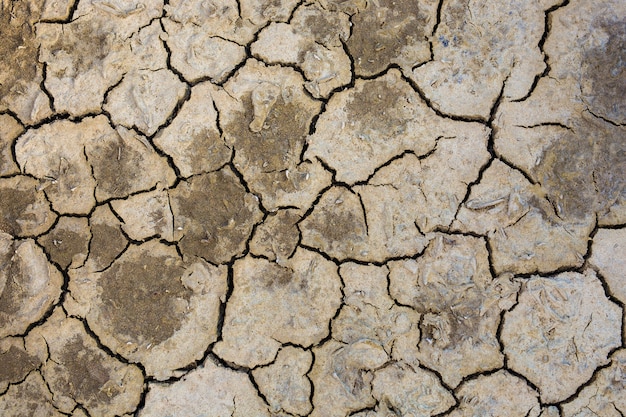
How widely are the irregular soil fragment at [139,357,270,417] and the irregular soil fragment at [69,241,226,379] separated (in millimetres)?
75

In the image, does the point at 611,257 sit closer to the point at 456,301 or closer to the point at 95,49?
the point at 456,301

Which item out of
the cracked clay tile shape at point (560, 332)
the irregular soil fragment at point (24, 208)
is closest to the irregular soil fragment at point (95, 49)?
the irregular soil fragment at point (24, 208)

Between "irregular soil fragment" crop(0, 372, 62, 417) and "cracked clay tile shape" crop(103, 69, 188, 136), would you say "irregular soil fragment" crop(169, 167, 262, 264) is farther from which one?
"irregular soil fragment" crop(0, 372, 62, 417)

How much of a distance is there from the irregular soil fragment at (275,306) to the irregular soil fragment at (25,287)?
850mm

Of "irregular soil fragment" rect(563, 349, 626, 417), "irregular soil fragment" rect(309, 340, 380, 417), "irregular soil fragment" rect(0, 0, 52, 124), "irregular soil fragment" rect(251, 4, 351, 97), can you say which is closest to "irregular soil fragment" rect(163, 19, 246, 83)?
"irregular soil fragment" rect(251, 4, 351, 97)

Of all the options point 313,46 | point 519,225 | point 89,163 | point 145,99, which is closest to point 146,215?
point 89,163

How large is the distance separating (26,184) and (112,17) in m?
0.94

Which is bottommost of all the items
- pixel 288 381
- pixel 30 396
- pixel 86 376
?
pixel 30 396

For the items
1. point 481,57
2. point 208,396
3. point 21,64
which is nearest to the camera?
point 208,396

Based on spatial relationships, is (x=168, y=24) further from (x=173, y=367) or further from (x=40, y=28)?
(x=173, y=367)

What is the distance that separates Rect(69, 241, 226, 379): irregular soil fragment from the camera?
269 cm

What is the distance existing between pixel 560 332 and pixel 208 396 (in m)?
1.65

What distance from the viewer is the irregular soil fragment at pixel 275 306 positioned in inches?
105

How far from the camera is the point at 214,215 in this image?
274 cm
